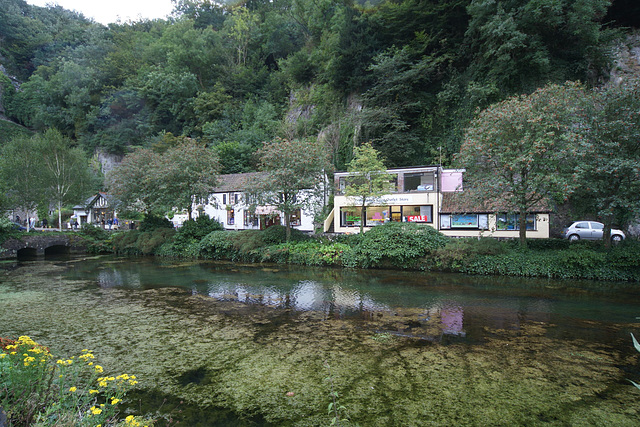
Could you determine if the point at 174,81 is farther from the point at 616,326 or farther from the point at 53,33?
the point at 616,326

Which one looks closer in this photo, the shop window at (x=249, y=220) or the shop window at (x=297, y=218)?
the shop window at (x=297, y=218)

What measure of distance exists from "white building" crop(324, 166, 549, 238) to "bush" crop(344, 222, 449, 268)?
4948 millimetres

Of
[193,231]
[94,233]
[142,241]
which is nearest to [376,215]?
Result: [193,231]

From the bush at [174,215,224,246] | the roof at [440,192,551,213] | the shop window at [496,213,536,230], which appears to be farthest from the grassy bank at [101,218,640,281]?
the shop window at [496,213,536,230]

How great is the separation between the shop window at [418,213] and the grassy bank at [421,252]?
730 centimetres

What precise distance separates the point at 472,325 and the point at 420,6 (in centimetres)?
3145

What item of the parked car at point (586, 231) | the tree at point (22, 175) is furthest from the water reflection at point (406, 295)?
the tree at point (22, 175)

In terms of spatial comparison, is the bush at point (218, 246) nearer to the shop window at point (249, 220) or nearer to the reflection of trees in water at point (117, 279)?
the reflection of trees in water at point (117, 279)

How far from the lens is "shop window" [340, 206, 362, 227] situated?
28016 mm

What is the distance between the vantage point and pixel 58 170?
33.2 metres

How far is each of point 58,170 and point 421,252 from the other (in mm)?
35766

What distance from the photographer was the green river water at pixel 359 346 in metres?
5.18

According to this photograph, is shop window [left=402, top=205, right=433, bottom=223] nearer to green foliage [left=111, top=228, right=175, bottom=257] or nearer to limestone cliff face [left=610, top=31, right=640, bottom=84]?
limestone cliff face [left=610, top=31, right=640, bottom=84]

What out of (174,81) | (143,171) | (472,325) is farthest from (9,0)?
(472,325)
